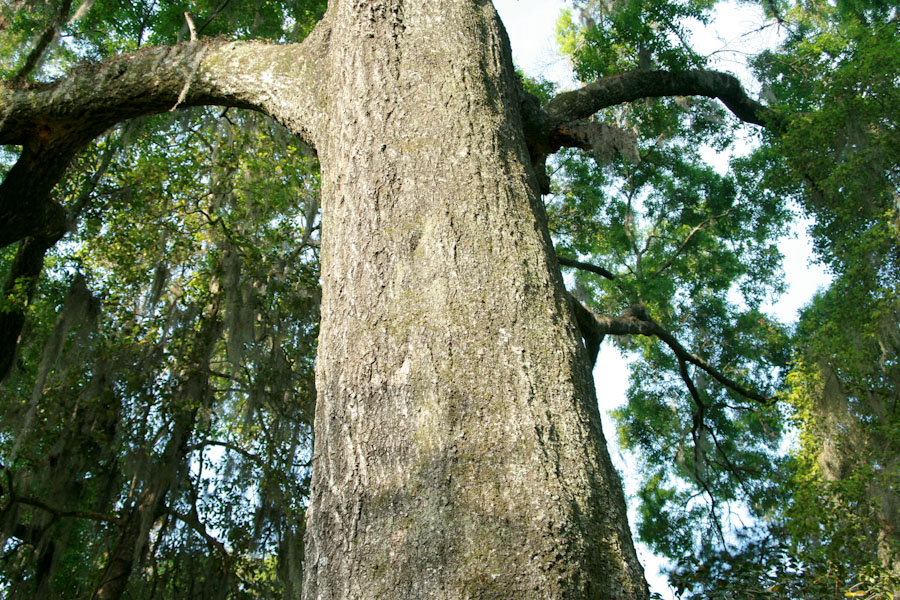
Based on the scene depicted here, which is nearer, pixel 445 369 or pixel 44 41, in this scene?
pixel 445 369

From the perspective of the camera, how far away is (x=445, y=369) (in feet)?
5.02

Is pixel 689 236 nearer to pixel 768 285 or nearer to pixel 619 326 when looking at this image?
pixel 768 285

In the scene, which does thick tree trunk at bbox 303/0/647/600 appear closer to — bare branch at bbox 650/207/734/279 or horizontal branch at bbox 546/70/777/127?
horizontal branch at bbox 546/70/777/127

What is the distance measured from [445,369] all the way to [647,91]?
3.53 m

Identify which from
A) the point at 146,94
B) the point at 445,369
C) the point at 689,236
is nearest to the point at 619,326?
the point at 146,94

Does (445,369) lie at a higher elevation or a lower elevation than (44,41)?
lower

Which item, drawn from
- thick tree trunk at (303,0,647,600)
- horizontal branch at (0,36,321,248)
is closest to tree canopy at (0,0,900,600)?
horizontal branch at (0,36,321,248)

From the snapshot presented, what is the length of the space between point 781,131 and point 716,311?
7000mm

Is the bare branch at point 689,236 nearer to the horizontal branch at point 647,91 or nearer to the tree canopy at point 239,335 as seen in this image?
the tree canopy at point 239,335

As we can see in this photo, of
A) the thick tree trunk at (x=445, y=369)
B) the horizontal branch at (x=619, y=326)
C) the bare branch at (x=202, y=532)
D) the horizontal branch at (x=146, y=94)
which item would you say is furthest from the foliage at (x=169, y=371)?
the thick tree trunk at (x=445, y=369)

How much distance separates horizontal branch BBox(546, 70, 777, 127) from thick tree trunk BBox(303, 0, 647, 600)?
4.58 ft

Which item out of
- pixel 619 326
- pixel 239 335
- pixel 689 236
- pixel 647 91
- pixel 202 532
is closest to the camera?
pixel 647 91

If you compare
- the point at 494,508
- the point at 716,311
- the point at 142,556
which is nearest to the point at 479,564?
the point at 494,508

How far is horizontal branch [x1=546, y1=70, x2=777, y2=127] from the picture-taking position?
12.7 ft
